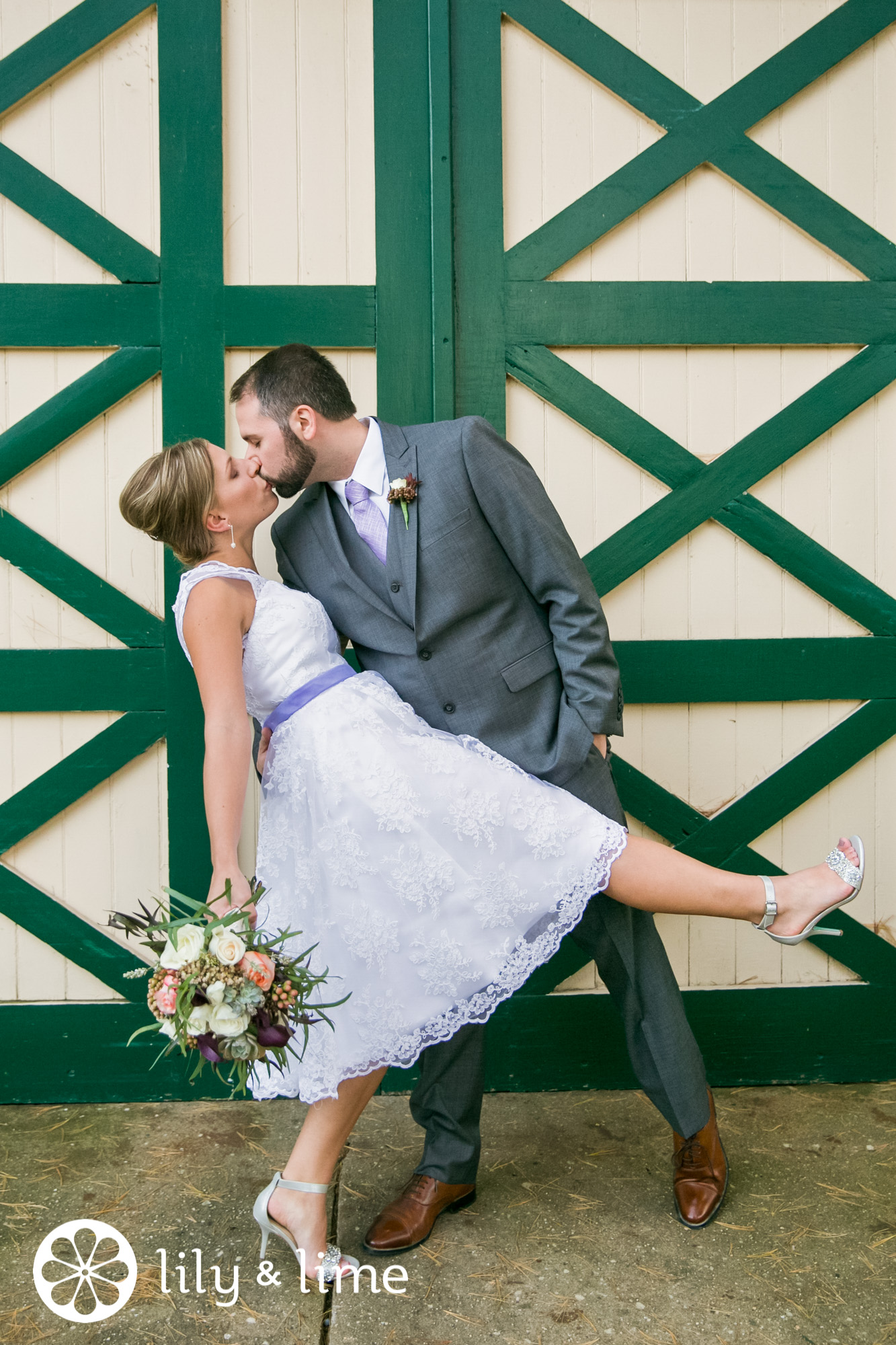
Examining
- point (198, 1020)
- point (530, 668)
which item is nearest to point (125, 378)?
point (530, 668)

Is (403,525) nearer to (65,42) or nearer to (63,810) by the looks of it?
(63,810)

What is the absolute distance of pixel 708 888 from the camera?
7.36ft

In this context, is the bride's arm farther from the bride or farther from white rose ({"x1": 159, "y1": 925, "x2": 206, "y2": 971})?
white rose ({"x1": 159, "y1": 925, "x2": 206, "y2": 971})

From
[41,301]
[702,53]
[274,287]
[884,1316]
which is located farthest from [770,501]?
[41,301]

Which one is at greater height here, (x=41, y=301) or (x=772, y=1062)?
(x=41, y=301)

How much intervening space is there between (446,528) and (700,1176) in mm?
1774

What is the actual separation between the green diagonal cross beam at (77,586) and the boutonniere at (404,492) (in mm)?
1003

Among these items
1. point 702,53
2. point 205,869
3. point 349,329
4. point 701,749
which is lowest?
point 205,869

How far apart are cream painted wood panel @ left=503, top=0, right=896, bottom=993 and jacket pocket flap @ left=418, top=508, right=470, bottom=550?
729mm

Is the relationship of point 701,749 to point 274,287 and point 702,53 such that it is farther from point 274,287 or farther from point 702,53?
point 702,53

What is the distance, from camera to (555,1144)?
272 cm

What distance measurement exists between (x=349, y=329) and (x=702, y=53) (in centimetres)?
140

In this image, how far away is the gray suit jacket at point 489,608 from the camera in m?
2.29

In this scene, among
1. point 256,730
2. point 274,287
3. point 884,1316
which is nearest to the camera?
point 884,1316
